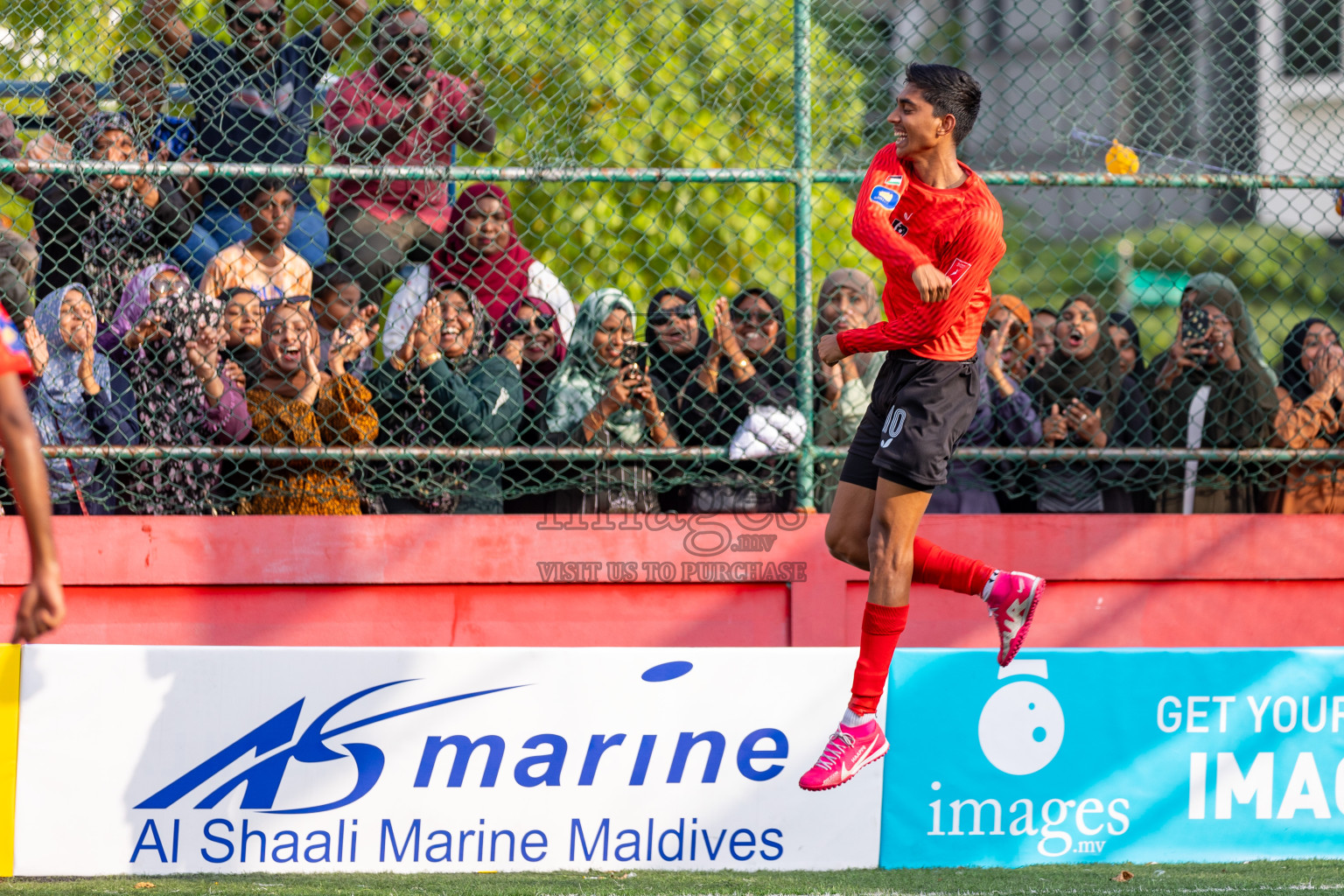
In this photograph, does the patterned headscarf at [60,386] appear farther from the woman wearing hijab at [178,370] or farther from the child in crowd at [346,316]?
the child in crowd at [346,316]

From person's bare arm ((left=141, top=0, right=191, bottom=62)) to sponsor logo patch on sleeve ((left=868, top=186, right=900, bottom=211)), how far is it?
347 cm

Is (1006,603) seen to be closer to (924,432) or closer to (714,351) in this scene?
(924,432)

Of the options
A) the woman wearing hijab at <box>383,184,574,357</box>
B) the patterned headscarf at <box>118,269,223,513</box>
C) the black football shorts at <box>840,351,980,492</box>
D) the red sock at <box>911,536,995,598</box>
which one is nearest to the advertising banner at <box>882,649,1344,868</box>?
the red sock at <box>911,536,995,598</box>

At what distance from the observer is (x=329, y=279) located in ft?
18.8

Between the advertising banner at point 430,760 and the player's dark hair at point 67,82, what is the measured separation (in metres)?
2.46

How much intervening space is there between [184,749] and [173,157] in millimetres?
2566

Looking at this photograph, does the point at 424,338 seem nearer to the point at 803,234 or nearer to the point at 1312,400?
the point at 803,234

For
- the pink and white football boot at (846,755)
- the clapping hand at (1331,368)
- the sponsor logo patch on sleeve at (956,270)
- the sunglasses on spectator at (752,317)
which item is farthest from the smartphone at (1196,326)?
the pink and white football boot at (846,755)

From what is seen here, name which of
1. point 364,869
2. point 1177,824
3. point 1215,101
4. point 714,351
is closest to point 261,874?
point 364,869

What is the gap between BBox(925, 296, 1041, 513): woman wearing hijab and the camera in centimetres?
579

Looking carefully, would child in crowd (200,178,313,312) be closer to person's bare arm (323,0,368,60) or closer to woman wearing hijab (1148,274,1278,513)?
person's bare arm (323,0,368,60)

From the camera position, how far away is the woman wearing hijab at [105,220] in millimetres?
5484

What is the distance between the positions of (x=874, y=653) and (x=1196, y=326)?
8.24ft

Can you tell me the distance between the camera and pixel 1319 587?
5.93 meters
